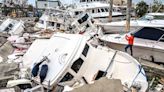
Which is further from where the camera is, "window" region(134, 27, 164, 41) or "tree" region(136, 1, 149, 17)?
"tree" region(136, 1, 149, 17)

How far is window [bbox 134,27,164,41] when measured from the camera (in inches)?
487

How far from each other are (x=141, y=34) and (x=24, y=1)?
3436 cm

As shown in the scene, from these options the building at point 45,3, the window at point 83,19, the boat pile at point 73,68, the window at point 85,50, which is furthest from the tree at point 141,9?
the window at point 85,50

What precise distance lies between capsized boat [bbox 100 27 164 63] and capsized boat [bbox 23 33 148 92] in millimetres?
2328

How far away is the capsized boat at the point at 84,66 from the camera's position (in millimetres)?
9125

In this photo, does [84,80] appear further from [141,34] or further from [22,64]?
[141,34]

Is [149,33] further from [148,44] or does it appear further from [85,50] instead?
[85,50]

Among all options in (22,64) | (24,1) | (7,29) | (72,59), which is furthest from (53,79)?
(24,1)

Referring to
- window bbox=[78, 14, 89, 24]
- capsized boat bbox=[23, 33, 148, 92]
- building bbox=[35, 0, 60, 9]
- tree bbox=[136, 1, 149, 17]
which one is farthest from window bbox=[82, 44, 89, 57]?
building bbox=[35, 0, 60, 9]

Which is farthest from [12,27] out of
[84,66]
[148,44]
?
[84,66]

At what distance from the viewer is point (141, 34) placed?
12.8 m

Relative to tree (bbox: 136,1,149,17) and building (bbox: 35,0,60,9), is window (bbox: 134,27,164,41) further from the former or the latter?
building (bbox: 35,0,60,9)

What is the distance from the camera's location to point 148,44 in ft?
40.4

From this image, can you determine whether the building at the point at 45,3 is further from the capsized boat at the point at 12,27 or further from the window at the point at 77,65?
the window at the point at 77,65
